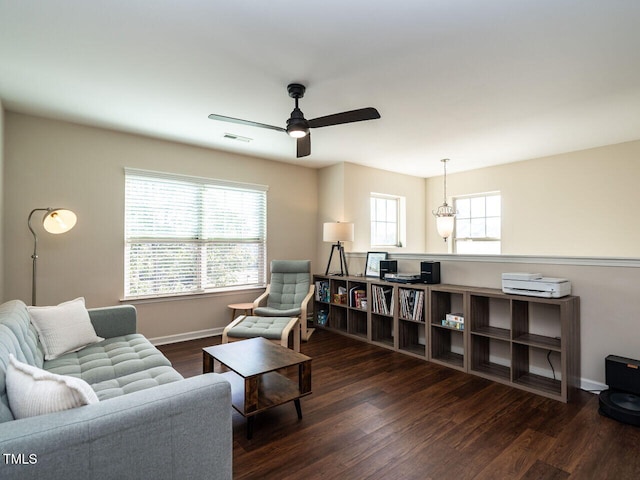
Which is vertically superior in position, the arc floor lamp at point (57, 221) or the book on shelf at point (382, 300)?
the arc floor lamp at point (57, 221)

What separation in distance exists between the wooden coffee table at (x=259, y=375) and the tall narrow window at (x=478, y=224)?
4.45 metres

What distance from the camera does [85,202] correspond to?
360cm

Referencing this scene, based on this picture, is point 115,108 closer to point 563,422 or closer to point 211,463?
point 211,463

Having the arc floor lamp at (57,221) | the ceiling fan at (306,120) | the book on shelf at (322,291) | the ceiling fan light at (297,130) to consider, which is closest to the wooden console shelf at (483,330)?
the book on shelf at (322,291)

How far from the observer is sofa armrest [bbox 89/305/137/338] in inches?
108

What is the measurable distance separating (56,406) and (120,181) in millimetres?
3225

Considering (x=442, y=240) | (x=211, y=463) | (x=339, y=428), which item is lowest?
Answer: (x=339, y=428)

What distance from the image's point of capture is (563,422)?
230 cm

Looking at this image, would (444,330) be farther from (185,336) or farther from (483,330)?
(185,336)

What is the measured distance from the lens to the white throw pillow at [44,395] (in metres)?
1.17

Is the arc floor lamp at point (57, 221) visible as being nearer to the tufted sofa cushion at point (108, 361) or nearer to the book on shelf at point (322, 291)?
the tufted sofa cushion at point (108, 361)

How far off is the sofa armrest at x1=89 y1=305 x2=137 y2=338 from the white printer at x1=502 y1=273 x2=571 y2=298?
334cm

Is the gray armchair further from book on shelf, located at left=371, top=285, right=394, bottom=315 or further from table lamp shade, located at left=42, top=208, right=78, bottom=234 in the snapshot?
table lamp shade, located at left=42, top=208, right=78, bottom=234

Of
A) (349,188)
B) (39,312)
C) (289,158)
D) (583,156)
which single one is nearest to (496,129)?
(583,156)
